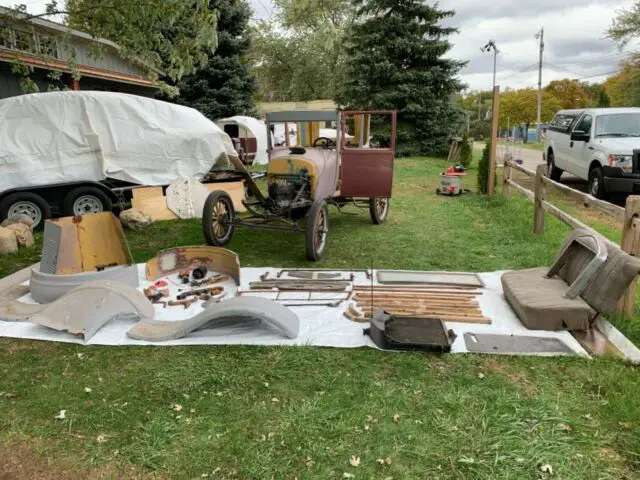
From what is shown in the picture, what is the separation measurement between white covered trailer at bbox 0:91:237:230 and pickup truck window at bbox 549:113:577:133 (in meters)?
8.02

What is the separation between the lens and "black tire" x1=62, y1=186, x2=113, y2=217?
8.20 m

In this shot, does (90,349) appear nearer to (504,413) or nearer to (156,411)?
(156,411)

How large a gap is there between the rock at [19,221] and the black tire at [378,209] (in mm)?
5278

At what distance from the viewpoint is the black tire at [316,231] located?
20.0ft

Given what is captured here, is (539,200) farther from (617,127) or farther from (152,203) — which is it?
(152,203)

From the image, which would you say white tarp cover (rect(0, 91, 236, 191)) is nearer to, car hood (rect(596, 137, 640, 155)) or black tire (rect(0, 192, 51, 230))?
black tire (rect(0, 192, 51, 230))

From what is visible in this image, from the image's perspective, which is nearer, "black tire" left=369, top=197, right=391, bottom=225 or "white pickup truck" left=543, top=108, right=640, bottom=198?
"black tire" left=369, top=197, right=391, bottom=225

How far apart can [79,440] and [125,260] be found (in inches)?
130

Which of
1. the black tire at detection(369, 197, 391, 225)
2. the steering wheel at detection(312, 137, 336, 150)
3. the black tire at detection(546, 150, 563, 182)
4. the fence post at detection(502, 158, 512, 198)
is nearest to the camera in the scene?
the steering wheel at detection(312, 137, 336, 150)

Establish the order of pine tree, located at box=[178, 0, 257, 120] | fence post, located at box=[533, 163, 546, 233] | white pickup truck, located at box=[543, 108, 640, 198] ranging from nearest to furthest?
fence post, located at box=[533, 163, 546, 233], white pickup truck, located at box=[543, 108, 640, 198], pine tree, located at box=[178, 0, 257, 120]

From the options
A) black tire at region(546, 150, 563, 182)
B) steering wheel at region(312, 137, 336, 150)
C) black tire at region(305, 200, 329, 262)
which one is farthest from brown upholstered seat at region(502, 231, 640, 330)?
black tire at region(546, 150, 563, 182)

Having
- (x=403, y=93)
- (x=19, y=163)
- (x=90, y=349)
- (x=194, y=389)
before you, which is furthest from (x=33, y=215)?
(x=403, y=93)

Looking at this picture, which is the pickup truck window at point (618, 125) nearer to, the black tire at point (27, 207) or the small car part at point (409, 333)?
the small car part at point (409, 333)

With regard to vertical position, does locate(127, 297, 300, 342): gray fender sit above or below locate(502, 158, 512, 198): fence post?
below
